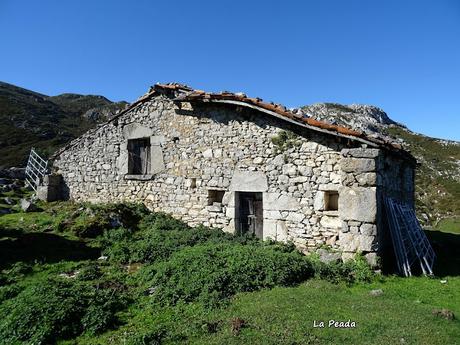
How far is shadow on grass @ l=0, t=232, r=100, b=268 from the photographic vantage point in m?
7.73

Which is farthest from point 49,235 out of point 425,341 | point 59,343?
point 425,341

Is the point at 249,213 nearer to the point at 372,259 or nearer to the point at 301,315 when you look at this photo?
the point at 372,259

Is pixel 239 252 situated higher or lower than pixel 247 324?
higher

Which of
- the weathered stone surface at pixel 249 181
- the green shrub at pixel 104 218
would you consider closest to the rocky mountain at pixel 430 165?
the weathered stone surface at pixel 249 181

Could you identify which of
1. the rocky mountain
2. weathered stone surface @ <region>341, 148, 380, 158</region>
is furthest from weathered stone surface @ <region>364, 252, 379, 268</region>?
the rocky mountain

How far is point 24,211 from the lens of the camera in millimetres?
12445

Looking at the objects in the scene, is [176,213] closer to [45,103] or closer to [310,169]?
[310,169]

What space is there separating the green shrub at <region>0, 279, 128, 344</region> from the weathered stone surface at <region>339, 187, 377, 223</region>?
16.8 ft

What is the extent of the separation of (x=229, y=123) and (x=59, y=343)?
22.7ft

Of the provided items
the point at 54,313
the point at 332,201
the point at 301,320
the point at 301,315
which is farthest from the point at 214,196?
the point at 54,313

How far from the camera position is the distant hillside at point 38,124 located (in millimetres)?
31656

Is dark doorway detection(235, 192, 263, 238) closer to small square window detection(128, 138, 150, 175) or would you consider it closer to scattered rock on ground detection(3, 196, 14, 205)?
small square window detection(128, 138, 150, 175)

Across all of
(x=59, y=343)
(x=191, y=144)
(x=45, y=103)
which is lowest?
(x=59, y=343)

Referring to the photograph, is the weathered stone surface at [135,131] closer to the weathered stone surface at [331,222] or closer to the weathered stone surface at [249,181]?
the weathered stone surface at [249,181]
